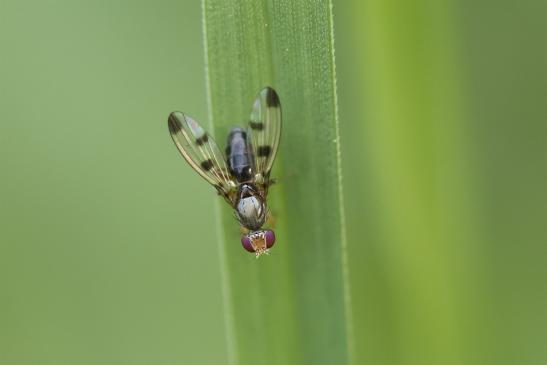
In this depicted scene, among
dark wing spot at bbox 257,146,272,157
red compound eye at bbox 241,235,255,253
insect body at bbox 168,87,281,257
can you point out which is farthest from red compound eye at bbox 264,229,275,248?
dark wing spot at bbox 257,146,272,157

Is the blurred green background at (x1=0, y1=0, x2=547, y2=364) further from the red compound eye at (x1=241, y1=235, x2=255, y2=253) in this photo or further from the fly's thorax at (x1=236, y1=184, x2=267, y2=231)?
the red compound eye at (x1=241, y1=235, x2=255, y2=253)

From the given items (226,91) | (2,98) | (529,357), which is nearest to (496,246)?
(529,357)

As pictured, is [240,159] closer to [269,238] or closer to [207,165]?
[207,165]

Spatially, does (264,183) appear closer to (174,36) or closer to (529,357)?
(174,36)

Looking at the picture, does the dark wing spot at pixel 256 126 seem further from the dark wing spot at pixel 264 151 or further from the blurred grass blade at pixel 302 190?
the blurred grass blade at pixel 302 190

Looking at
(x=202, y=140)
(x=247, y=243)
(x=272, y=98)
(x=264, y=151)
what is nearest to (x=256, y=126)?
(x=264, y=151)
